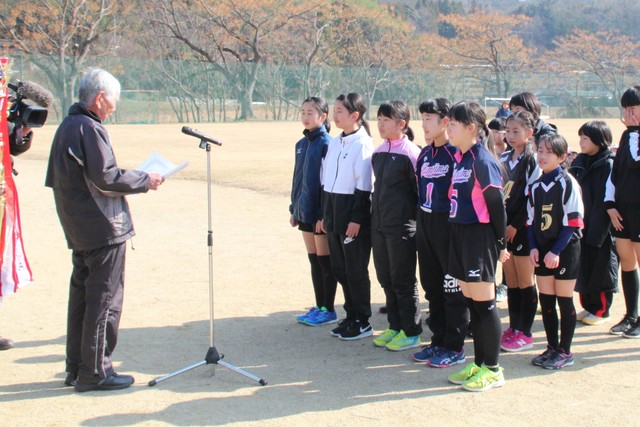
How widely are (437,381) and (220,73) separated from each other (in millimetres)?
41538

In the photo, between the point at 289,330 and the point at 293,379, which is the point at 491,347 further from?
the point at 289,330

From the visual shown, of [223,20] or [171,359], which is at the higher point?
[223,20]

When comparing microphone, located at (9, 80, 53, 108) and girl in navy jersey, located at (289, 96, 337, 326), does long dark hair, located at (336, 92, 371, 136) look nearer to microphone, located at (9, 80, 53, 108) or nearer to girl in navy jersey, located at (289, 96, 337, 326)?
girl in navy jersey, located at (289, 96, 337, 326)

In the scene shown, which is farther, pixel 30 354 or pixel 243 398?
pixel 30 354

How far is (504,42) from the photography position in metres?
62.9

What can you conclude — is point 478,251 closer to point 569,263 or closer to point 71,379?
point 569,263

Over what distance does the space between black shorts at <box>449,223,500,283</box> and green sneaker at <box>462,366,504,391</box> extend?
1.96 ft

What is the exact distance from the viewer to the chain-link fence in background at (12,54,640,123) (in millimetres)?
41438

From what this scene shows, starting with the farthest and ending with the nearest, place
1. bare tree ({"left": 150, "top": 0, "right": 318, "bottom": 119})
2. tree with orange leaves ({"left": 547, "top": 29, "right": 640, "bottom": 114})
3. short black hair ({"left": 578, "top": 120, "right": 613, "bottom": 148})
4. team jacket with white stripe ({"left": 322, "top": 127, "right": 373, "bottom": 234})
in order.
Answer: tree with orange leaves ({"left": 547, "top": 29, "right": 640, "bottom": 114}), bare tree ({"left": 150, "top": 0, "right": 318, "bottom": 119}), short black hair ({"left": 578, "top": 120, "right": 613, "bottom": 148}), team jacket with white stripe ({"left": 322, "top": 127, "right": 373, "bottom": 234})

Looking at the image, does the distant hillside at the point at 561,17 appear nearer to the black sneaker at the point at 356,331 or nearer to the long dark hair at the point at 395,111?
the long dark hair at the point at 395,111

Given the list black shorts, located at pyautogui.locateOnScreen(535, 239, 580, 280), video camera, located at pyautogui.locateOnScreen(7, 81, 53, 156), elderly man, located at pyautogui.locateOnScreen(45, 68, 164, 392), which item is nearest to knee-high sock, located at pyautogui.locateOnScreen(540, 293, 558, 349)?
black shorts, located at pyautogui.locateOnScreen(535, 239, 580, 280)

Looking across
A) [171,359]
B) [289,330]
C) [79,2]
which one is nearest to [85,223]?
[171,359]

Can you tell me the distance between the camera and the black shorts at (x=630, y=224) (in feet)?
17.7

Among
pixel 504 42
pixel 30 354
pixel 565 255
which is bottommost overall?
pixel 30 354
